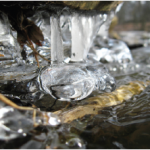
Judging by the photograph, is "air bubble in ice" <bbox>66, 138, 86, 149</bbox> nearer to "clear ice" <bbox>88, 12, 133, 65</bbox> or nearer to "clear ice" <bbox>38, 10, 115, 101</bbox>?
"clear ice" <bbox>38, 10, 115, 101</bbox>

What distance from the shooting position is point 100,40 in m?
4.35

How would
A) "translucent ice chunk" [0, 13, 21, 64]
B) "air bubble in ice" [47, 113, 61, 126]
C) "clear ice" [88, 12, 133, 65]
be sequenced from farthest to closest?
"clear ice" [88, 12, 133, 65] < "translucent ice chunk" [0, 13, 21, 64] < "air bubble in ice" [47, 113, 61, 126]

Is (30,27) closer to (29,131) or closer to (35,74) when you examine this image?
(35,74)

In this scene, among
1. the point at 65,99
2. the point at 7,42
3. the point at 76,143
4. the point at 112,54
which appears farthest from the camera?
the point at 112,54

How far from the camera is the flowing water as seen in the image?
37.7 inches

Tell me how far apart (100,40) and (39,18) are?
2.53 m

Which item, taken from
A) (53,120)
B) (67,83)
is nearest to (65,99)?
(67,83)

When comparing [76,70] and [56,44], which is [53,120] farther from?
[56,44]

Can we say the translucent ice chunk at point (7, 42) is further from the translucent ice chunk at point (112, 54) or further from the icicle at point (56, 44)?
the translucent ice chunk at point (112, 54)

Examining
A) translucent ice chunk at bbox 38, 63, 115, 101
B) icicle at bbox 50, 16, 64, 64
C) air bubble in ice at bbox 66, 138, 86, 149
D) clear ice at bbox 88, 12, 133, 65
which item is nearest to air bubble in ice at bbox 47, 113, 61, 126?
air bubble in ice at bbox 66, 138, 86, 149

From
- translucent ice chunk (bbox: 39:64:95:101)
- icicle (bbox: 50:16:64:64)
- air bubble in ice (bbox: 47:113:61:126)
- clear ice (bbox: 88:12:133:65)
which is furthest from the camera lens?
clear ice (bbox: 88:12:133:65)

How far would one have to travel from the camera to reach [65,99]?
4.49ft

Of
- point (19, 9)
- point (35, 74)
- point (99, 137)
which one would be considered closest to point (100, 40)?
point (19, 9)

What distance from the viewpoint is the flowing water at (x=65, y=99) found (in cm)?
96
